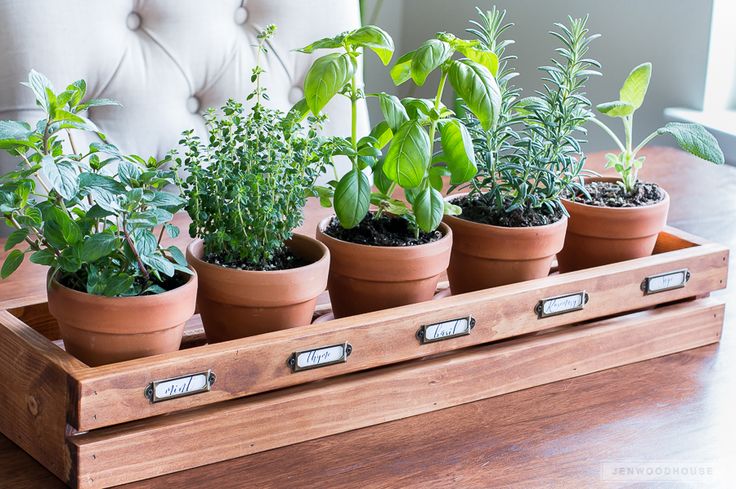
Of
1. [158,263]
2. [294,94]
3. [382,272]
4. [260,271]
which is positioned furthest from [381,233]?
[294,94]

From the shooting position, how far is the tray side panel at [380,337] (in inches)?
31.5

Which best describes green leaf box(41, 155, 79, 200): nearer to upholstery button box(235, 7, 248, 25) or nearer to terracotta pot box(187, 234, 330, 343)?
terracotta pot box(187, 234, 330, 343)

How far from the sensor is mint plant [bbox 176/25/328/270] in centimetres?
90

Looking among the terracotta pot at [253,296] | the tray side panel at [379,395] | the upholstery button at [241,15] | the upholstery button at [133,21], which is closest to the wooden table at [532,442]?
the tray side panel at [379,395]

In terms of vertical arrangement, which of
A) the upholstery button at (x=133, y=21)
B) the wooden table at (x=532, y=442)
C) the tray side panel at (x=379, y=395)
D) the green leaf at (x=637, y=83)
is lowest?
the wooden table at (x=532, y=442)

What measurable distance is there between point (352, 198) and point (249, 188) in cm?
12

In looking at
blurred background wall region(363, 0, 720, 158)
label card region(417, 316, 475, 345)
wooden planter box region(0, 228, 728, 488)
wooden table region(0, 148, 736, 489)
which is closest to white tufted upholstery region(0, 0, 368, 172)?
wooden table region(0, 148, 736, 489)

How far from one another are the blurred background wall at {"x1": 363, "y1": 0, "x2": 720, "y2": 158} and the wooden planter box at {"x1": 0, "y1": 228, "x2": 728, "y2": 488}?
1.88m

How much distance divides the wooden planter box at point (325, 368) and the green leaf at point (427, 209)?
0.09m

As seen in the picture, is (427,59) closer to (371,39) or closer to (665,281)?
(371,39)

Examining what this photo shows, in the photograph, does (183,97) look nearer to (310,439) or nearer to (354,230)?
(354,230)

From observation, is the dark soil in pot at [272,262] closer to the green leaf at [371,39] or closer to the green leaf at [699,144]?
the green leaf at [371,39]

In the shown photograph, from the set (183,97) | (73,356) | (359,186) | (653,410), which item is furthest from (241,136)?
(183,97)

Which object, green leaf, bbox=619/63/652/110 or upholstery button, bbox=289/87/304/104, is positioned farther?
upholstery button, bbox=289/87/304/104
